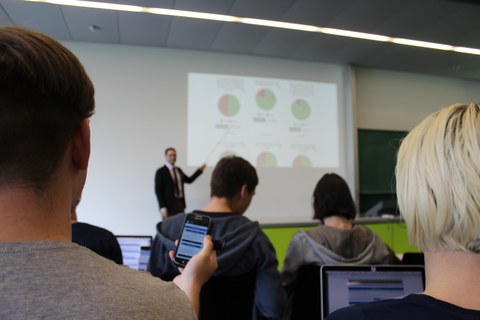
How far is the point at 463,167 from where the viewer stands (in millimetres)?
A: 664

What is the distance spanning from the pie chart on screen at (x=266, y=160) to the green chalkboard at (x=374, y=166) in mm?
1551

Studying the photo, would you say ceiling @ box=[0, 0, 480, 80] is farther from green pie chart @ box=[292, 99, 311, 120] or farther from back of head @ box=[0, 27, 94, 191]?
back of head @ box=[0, 27, 94, 191]

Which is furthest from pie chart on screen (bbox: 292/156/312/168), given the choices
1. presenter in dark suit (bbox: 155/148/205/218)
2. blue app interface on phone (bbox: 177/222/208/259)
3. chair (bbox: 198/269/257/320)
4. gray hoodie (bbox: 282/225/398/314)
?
blue app interface on phone (bbox: 177/222/208/259)

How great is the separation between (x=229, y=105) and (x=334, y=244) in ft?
13.5

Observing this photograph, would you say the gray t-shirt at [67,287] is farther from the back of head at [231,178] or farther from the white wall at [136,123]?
the white wall at [136,123]

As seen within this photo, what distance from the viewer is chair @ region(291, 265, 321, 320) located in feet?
5.57

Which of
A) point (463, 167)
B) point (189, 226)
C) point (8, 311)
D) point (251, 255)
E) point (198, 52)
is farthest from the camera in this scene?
point (198, 52)

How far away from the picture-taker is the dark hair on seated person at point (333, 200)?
1935mm

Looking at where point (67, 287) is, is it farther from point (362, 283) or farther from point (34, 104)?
point (362, 283)

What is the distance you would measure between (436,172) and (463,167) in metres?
0.04

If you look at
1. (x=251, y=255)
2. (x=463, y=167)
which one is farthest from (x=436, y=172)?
(x=251, y=255)

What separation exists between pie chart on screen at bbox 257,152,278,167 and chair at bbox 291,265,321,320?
4.08 m

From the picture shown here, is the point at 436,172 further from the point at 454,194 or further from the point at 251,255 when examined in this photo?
the point at 251,255

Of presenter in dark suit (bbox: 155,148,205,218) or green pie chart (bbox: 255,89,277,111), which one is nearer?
presenter in dark suit (bbox: 155,148,205,218)
